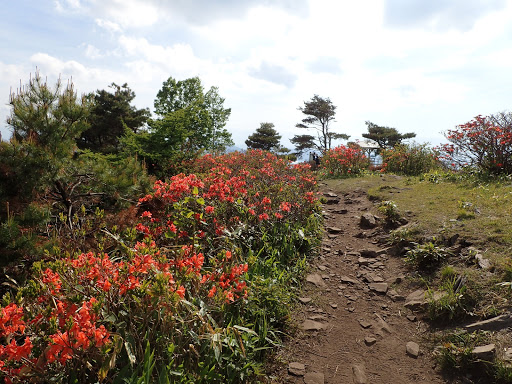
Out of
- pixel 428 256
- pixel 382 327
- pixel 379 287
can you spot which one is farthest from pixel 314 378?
pixel 428 256

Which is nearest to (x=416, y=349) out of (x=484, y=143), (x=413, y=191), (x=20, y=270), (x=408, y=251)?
(x=408, y=251)

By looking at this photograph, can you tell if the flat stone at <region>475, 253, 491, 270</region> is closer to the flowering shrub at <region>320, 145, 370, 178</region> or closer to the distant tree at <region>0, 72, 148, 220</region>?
the distant tree at <region>0, 72, 148, 220</region>

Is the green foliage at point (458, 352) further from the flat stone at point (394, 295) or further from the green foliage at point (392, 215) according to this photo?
the green foliage at point (392, 215)

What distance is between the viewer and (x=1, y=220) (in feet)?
10.1

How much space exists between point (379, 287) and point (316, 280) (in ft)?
2.50

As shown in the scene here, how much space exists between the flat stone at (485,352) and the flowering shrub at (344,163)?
349 inches

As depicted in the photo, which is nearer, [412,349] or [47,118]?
[412,349]

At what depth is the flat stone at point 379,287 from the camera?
3.77m

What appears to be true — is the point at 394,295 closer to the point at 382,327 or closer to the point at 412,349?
the point at 382,327

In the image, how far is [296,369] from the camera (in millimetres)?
2598

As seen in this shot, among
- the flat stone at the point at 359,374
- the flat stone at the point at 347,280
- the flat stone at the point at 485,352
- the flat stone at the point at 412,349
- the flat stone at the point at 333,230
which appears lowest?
the flat stone at the point at 359,374

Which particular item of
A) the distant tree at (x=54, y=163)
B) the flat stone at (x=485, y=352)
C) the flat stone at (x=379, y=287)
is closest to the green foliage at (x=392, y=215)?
the flat stone at (x=379, y=287)

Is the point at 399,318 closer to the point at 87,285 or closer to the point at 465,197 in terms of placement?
the point at 87,285

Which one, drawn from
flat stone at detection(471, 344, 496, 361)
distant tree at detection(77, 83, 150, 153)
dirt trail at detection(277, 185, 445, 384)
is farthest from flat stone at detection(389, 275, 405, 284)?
distant tree at detection(77, 83, 150, 153)
